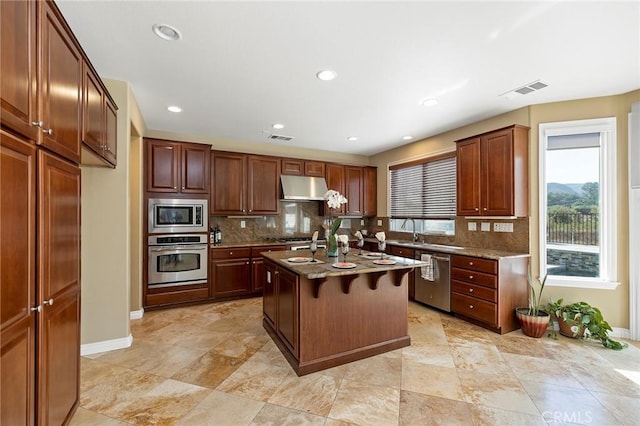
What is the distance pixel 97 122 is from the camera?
228 centimetres

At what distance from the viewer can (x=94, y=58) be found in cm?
242

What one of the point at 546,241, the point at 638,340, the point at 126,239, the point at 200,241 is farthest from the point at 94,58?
the point at 638,340

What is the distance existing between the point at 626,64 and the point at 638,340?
2767 millimetres

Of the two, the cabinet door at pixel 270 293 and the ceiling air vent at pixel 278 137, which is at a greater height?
the ceiling air vent at pixel 278 137

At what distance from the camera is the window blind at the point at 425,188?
4492 millimetres

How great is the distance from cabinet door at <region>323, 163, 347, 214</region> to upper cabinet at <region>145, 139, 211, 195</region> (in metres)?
2.25

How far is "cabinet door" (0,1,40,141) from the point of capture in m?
1.11

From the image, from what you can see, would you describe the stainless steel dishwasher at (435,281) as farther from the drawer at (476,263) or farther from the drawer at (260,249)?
the drawer at (260,249)

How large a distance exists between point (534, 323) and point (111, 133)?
4.73 metres

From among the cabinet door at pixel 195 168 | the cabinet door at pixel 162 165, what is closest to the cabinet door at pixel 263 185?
the cabinet door at pixel 195 168

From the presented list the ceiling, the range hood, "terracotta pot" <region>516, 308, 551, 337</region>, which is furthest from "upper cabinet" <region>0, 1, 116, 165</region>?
"terracotta pot" <region>516, 308, 551, 337</region>

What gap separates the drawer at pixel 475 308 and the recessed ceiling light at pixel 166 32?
13.2ft

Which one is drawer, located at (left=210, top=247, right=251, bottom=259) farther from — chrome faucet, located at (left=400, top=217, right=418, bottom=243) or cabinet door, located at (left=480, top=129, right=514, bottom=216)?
cabinet door, located at (left=480, top=129, right=514, bottom=216)

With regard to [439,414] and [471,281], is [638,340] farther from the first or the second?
[439,414]
